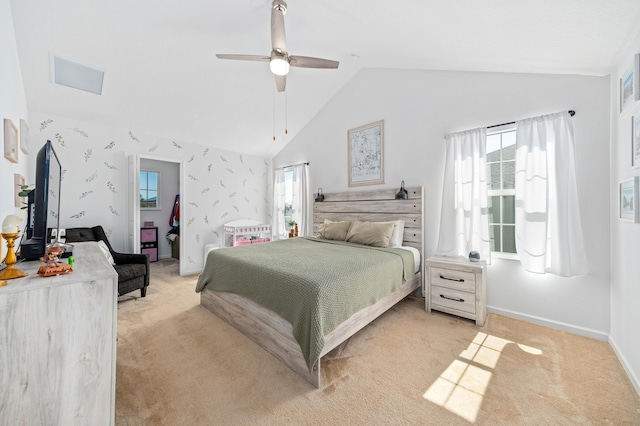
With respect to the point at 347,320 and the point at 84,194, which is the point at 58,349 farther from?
the point at 84,194

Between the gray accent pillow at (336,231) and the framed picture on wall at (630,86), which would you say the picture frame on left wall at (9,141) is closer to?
the gray accent pillow at (336,231)

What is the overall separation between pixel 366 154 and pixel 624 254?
2.75 m

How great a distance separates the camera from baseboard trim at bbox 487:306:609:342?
218 cm

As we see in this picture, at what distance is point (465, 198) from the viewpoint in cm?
281

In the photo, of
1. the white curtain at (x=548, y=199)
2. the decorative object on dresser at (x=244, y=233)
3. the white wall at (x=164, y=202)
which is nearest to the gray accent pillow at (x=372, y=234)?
the white curtain at (x=548, y=199)

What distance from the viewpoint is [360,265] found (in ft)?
7.11

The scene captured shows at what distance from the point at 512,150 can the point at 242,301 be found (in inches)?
124

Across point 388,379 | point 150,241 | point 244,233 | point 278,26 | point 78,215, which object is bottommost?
point 388,379

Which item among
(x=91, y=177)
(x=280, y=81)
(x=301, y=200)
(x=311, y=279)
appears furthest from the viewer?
(x=301, y=200)

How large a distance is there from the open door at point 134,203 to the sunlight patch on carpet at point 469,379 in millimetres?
4171

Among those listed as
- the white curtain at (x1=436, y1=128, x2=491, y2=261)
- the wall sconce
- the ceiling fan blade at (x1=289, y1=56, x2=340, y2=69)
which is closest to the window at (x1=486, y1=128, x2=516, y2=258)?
the white curtain at (x1=436, y1=128, x2=491, y2=261)

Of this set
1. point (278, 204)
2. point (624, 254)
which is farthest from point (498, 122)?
point (278, 204)

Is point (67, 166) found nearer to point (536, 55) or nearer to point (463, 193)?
point (463, 193)

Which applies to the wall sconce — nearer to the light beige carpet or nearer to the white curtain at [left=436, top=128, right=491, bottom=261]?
the white curtain at [left=436, top=128, right=491, bottom=261]
